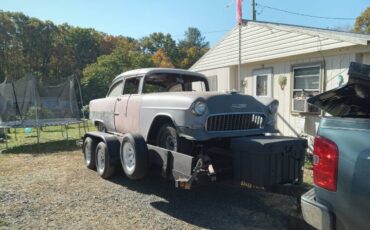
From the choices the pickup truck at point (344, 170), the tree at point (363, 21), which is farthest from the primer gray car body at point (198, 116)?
the tree at point (363, 21)

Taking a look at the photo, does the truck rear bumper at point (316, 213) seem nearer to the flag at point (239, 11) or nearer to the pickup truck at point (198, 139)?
the pickup truck at point (198, 139)

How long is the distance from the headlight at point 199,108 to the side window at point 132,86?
6.59ft

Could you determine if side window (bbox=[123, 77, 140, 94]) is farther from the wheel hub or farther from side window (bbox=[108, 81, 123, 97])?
the wheel hub

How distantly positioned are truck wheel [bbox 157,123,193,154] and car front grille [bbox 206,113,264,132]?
1.57 feet

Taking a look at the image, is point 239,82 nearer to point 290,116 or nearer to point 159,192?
point 290,116

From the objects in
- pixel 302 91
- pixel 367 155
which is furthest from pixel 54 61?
pixel 367 155

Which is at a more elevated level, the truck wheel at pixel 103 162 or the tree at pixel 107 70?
the tree at pixel 107 70

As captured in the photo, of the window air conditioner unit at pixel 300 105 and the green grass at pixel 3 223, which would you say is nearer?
the green grass at pixel 3 223

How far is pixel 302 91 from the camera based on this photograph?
31.3ft

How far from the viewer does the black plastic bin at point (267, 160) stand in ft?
13.1

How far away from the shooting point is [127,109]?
6191 mm

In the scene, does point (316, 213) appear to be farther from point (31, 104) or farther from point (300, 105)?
point (31, 104)

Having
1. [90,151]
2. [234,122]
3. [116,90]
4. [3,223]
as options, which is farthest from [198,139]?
[90,151]

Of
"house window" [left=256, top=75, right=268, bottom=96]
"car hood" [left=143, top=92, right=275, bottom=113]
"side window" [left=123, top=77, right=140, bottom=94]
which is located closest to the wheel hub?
"car hood" [left=143, top=92, right=275, bottom=113]
